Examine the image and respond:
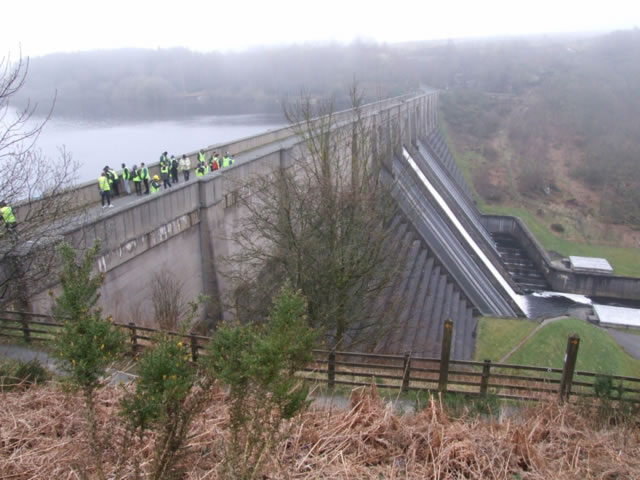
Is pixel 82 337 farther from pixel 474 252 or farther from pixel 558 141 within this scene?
pixel 558 141

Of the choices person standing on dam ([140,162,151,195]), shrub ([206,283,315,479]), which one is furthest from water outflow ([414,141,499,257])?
shrub ([206,283,315,479])

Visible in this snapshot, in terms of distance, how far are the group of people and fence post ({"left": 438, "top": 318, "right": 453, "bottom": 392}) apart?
1121 cm

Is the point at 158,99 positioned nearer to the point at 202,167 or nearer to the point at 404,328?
the point at 202,167

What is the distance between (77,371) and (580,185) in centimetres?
5727

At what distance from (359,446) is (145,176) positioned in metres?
14.5

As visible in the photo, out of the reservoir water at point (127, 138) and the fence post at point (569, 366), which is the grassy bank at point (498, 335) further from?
the reservoir water at point (127, 138)

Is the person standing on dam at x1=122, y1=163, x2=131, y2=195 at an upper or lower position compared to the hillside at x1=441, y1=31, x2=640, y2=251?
upper

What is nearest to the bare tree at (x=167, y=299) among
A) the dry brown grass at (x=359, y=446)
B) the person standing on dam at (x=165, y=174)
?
the person standing on dam at (x=165, y=174)

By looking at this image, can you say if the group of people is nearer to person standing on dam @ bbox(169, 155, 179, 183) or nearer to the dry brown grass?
person standing on dam @ bbox(169, 155, 179, 183)

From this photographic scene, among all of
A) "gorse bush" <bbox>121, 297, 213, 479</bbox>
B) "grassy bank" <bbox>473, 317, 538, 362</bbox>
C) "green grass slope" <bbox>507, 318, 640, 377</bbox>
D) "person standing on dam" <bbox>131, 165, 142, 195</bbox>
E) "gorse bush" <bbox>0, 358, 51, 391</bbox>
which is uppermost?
"gorse bush" <bbox>121, 297, 213, 479</bbox>

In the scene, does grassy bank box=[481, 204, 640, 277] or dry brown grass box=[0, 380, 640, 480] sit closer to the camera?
dry brown grass box=[0, 380, 640, 480]

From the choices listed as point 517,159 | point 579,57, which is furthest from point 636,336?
point 579,57

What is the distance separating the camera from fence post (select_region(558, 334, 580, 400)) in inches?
306

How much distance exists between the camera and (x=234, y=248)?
60.1 ft
